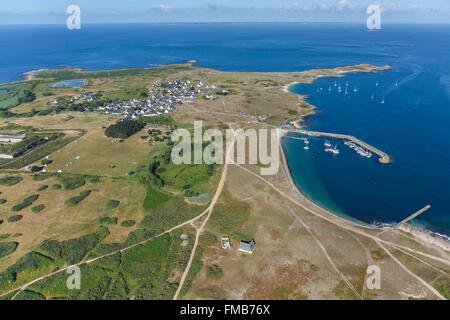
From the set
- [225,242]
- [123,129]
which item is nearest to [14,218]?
[225,242]

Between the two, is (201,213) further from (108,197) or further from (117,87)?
(117,87)

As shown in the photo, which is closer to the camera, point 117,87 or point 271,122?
point 271,122

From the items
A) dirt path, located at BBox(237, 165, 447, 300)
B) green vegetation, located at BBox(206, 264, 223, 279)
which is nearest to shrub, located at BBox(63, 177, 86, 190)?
dirt path, located at BBox(237, 165, 447, 300)

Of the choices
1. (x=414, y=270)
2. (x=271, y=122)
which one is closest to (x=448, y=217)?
(x=414, y=270)
